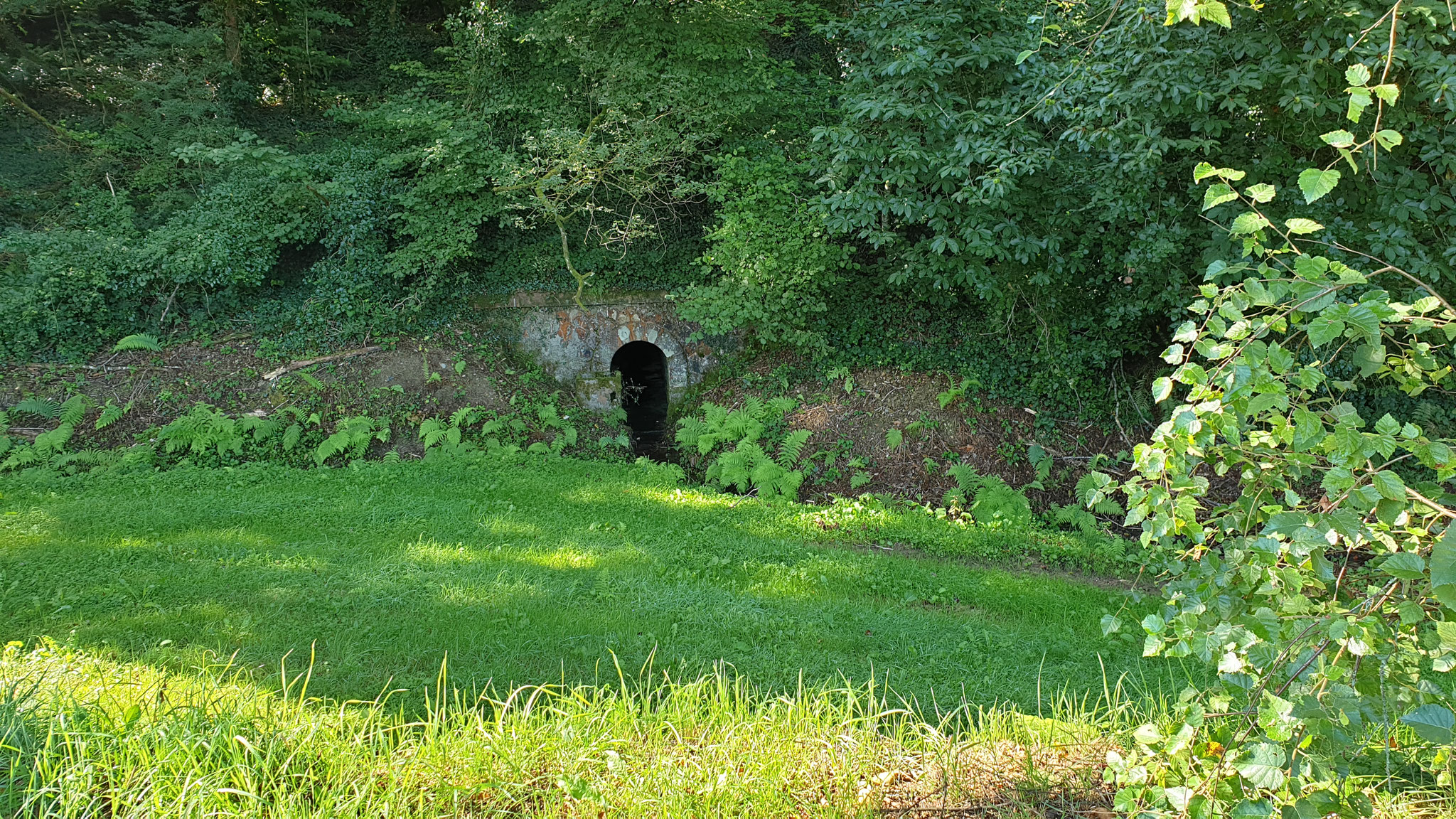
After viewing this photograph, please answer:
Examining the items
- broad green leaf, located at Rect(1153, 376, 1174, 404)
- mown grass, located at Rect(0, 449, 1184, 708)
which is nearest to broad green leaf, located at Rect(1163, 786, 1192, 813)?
broad green leaf, located at Rect(1153, 376, 1174, 404)

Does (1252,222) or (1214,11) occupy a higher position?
(1214,11)

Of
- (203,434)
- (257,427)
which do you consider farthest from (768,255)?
(203,434)

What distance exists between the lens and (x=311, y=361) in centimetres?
1129

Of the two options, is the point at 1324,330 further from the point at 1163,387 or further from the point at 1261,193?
the point at 1261,193

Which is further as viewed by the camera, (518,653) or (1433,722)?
(518,653)

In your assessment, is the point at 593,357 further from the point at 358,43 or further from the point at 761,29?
the point at 358,43

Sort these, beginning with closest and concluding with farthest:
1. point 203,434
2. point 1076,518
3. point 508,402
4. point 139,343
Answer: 1. point 1076,518
2. point 203,434
3. point 139,343
4. point 508,402

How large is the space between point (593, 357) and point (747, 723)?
986 centimetres

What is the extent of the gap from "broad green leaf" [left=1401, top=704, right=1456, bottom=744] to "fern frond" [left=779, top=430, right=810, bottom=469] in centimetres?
856

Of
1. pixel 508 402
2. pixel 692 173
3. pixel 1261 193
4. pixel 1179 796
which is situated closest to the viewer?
pixel 1179 796

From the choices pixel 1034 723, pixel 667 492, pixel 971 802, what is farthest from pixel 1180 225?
pixel 971 802

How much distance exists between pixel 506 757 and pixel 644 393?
12.8 m

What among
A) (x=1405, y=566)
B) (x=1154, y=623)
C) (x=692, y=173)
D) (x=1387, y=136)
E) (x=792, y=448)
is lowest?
(x=792, y=448)

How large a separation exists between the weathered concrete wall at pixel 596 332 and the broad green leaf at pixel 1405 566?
36.1ft
